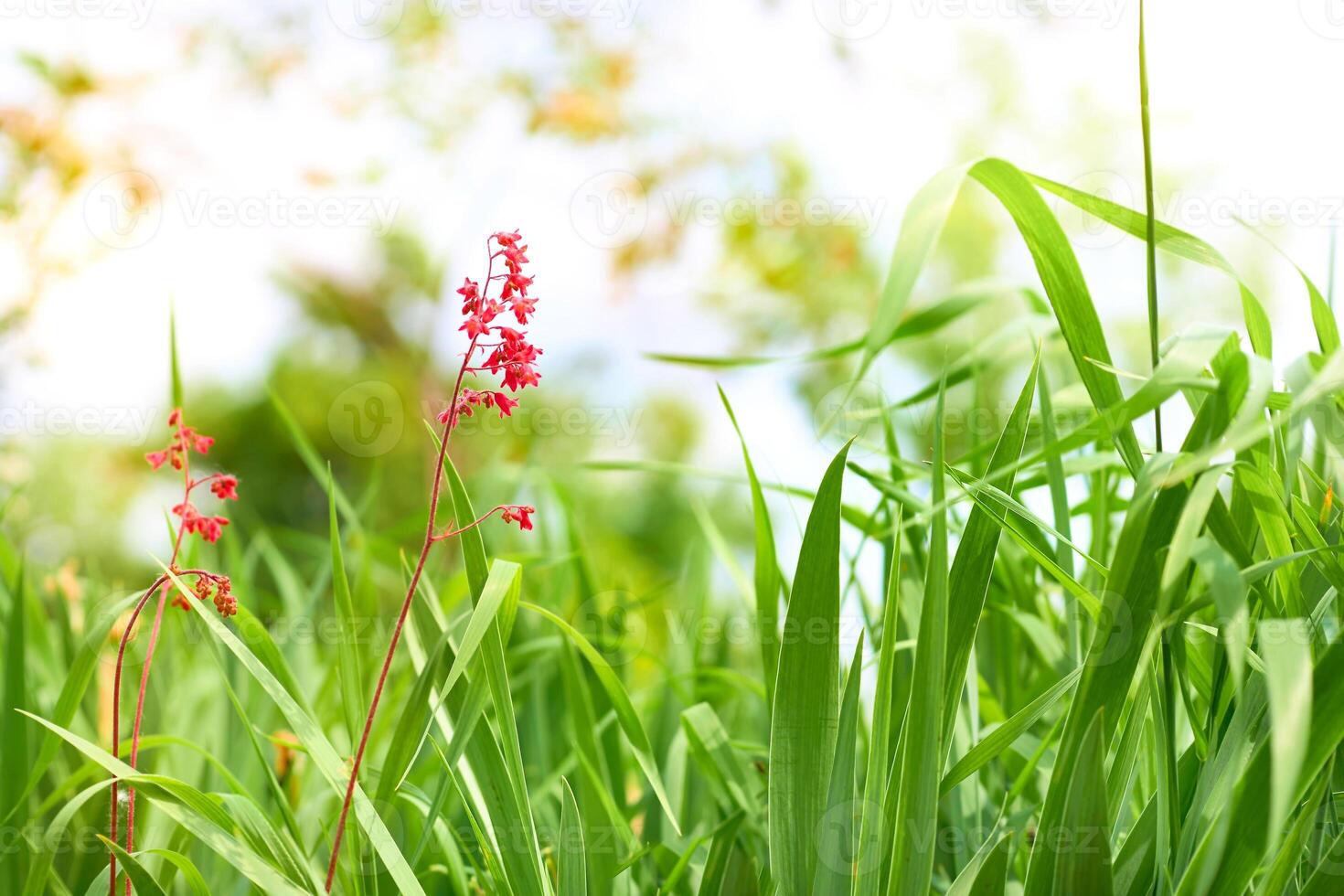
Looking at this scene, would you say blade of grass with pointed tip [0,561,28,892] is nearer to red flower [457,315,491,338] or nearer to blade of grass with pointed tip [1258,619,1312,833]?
red flower [457,315,491,338]

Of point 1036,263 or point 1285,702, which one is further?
point 1036,263

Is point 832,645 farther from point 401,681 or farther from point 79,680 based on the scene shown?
point 401,681

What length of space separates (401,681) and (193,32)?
153 inches

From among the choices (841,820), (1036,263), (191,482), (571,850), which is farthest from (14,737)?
(1036,263)

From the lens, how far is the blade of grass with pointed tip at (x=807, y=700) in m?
0.33

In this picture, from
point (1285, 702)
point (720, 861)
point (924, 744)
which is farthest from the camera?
point (720, 861)

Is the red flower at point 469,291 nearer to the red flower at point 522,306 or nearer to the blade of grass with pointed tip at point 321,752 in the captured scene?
the red flower at point 522,306

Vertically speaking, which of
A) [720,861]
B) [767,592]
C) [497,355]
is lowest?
[720,861]

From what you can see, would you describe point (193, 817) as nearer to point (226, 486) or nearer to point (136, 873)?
point (136, 873)

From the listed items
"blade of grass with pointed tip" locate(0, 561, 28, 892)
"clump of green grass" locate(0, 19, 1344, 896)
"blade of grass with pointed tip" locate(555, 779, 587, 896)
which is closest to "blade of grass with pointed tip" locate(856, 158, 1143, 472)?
"clump of green grass" locate(0, 19, 1344, 896)

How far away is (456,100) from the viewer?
12.2 ft

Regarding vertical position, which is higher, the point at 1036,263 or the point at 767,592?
the point at 1036,263

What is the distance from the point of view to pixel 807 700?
1.11ft

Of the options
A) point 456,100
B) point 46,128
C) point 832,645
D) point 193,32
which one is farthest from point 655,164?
point 832,645
